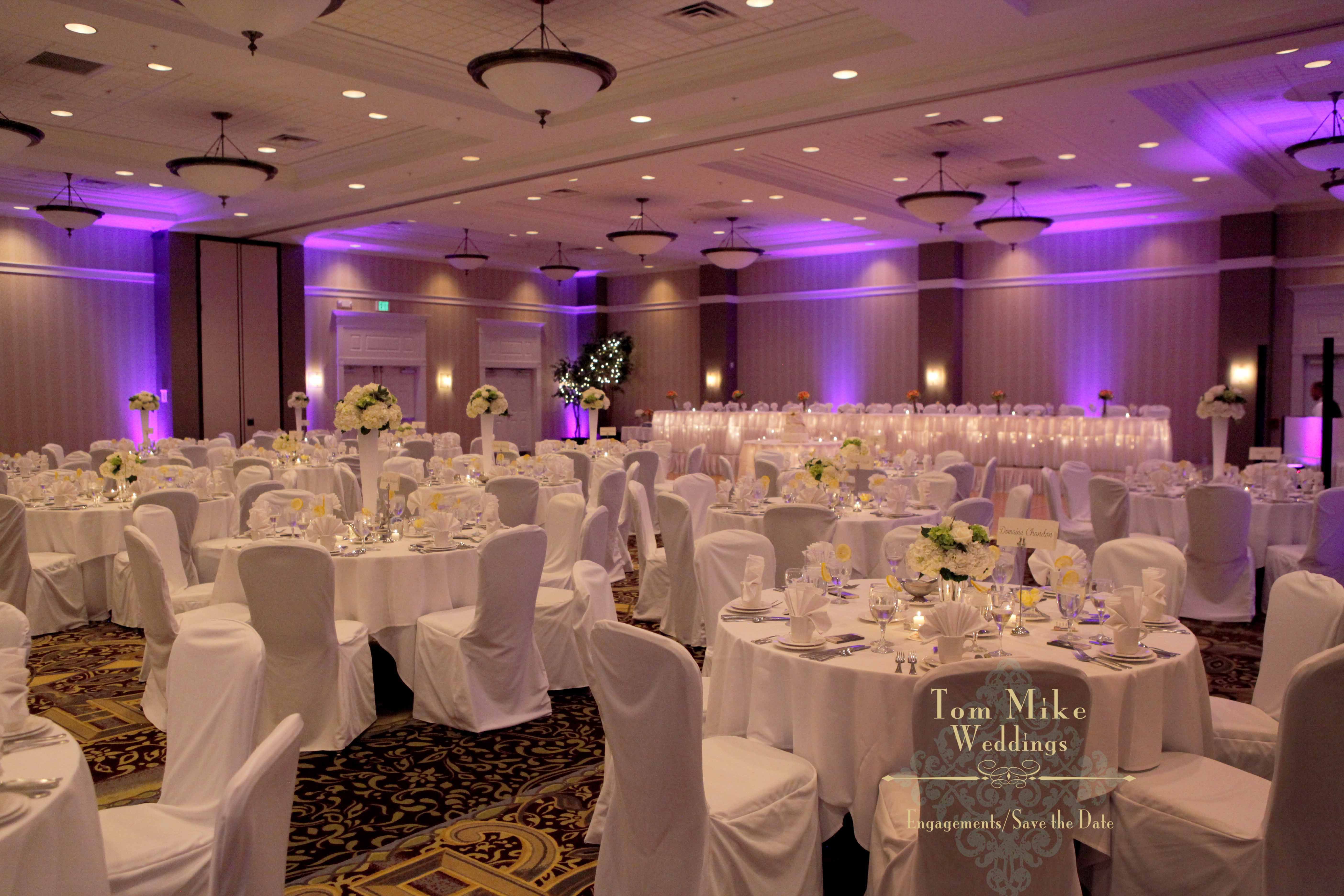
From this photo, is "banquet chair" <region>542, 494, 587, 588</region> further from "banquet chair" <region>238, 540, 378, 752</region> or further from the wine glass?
the wine glass

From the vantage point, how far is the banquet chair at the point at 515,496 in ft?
22.5

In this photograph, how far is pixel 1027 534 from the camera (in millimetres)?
3547

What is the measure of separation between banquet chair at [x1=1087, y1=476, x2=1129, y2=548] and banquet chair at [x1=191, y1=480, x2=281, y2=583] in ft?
19.0

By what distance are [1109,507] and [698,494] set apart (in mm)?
3024

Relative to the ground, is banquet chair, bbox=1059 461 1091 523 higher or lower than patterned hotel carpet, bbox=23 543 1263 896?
higher

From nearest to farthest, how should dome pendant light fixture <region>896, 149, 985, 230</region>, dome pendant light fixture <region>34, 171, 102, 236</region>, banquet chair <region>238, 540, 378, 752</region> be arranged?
banquet chair <region>238, 540, 378, 752</region>
dome pendant light fixture <region>896, 149, 985, 230</region>
dome pendant light fixture <region>34, 171, 102, 236</region>

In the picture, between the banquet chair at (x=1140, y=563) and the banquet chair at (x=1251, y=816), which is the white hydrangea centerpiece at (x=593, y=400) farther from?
the banquet chair at (x=1251, y=816)

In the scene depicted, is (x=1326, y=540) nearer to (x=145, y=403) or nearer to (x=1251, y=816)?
(x=1251, y=816)

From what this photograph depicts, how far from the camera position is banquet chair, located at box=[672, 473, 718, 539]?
24.1ft

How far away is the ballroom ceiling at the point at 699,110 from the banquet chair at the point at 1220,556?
324cm

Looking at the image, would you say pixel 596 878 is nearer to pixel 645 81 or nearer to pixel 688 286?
pixel 645 81

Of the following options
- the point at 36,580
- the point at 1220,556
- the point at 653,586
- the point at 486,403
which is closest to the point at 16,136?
the point at 36,580

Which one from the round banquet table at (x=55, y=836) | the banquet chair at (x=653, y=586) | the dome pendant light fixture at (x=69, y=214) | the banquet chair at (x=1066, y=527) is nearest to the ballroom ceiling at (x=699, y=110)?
the dome pendant light fixture at (x=69, y=214)

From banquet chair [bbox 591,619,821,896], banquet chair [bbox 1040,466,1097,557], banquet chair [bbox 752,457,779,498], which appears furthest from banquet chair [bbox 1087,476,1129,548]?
banquet chair [bbox 591,619,821,896]
